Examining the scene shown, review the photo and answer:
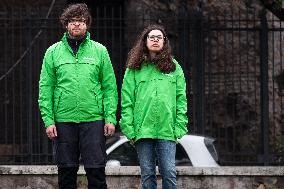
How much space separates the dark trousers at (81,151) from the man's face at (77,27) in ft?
2.54

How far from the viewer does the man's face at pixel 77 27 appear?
8719mm

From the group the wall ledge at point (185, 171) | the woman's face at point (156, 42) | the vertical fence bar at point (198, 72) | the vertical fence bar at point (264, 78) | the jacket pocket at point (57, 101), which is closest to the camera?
the jacket pocket at point (57, 101)

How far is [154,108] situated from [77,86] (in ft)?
2.26

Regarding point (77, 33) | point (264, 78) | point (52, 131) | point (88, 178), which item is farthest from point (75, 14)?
point (264, 78)

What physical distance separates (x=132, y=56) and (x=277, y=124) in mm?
8460

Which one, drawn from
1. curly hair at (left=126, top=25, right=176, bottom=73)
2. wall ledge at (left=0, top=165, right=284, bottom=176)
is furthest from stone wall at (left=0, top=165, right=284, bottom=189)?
curly hair at (left=126, top=25, right=176, bottom=73)

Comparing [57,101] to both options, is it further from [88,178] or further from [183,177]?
[183,177]

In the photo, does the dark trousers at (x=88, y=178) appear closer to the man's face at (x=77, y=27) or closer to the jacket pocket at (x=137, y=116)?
the jacket pocket at (x=137, y=116)

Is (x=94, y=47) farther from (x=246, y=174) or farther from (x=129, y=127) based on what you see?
(x=246, y=174)

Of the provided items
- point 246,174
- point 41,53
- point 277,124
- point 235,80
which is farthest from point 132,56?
point 277,124

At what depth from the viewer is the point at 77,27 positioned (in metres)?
8.73

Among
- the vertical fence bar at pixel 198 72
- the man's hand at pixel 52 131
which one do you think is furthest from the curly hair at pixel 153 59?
the vertical fence bar at pixel 198 72

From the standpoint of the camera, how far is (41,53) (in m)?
14.5

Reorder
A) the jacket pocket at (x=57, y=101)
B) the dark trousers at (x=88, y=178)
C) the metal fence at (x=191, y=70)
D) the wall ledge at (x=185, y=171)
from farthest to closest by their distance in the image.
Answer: the metal fence at (x=191, y=70), the wall ledge at (x=185, y=171), the jacket pocket at (x=57, y=101), the dark trousers at (x=88, y=178)
